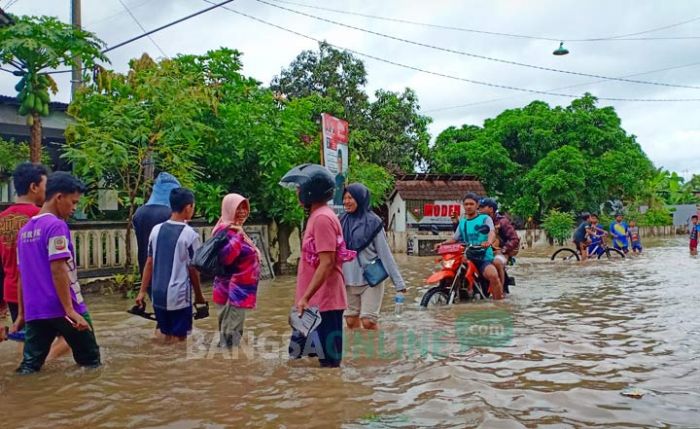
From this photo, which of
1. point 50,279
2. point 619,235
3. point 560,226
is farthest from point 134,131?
point 560,226

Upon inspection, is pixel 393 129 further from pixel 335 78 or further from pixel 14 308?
pixel 14 308

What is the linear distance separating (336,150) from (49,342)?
967 centimetres

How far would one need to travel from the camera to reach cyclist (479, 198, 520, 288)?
980 centimetres

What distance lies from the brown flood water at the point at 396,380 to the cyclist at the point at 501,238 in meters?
1.75

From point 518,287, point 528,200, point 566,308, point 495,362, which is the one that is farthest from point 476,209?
point 528,200

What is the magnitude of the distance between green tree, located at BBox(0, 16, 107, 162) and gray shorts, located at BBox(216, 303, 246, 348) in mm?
7908

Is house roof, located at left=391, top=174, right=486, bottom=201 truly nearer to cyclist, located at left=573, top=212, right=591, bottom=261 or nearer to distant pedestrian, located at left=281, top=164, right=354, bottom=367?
cyclist, located at left=573, top=212, right=591, bottom=261

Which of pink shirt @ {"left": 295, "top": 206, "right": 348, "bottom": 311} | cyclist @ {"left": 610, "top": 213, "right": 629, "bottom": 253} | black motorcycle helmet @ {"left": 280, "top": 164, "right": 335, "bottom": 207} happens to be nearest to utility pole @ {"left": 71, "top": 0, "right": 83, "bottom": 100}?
black motorcycle helmet @ {"left": 280, "top": 164, "right": 335, "bottom": 207}

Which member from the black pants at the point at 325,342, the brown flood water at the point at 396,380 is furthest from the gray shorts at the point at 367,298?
the black pants at the point at 325,342

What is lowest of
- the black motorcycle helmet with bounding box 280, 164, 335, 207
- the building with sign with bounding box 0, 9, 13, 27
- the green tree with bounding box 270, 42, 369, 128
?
the black motorcycle helmet with bounding box 280, 164, 335, 207

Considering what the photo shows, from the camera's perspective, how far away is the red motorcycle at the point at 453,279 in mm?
9289

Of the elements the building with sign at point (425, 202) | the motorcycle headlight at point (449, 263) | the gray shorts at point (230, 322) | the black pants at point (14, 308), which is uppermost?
the building with sign at point (425, 202)

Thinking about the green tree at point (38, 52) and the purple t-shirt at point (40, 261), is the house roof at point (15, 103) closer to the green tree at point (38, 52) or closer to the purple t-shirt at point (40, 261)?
the green tree at point (38, 52)

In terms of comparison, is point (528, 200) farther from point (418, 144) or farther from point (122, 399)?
point (122, 399)
